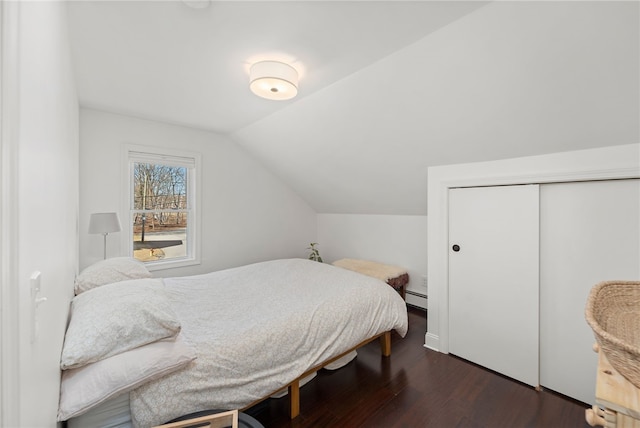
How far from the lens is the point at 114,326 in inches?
50.8

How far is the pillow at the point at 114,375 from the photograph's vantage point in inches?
44.9

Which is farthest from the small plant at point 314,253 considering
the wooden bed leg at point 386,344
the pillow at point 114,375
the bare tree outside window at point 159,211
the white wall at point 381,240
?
the pillow at point 114,375

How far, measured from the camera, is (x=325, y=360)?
6.35ft

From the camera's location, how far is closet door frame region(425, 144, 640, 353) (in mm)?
1785

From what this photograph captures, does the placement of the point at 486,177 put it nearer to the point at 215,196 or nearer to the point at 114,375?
the point at 114,375

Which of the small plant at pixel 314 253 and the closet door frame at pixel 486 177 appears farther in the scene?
the small plant at pixel 314 253

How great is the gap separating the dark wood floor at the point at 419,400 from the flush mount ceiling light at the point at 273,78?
2339 mm

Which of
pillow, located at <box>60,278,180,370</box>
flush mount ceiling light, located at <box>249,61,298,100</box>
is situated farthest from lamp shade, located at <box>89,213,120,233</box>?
flush mount ceiling light, located at <box>249,61,298,100</box>

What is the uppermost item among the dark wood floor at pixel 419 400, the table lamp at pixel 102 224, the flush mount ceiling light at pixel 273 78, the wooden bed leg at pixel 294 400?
the flush mount ceiling light at pixel 273 78

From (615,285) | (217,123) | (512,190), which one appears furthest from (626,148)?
(217,123)

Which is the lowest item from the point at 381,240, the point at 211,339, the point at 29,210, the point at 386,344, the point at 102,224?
the point at 386,344

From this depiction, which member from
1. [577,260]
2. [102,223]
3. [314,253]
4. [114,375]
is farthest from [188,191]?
[577,260]

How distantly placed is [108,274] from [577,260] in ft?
11.7

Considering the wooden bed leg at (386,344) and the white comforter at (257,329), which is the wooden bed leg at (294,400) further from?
the wooden bed leg at (386,344)
